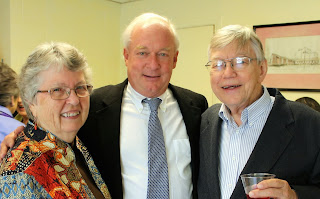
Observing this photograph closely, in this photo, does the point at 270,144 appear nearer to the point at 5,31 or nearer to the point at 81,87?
the point at 81,87

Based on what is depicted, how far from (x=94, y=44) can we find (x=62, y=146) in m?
4.19

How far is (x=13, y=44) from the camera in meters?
4.32

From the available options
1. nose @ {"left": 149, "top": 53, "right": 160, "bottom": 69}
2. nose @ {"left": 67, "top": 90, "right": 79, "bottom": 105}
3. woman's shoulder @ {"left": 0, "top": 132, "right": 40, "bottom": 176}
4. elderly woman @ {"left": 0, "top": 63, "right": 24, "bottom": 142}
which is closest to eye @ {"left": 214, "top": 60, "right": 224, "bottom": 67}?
nose @ {"left": 149, "top": 53, "right": 160, "bottom": 69}

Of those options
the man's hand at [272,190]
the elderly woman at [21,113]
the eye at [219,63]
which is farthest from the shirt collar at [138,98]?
the elderly woman at [21,113]

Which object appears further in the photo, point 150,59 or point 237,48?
point 150,59

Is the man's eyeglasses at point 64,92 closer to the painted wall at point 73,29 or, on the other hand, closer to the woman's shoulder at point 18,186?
the woman's shoulder at point 18,186

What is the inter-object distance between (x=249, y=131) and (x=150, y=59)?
68 centimetres

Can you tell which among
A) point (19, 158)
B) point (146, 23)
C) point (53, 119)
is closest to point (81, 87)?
point (53, 119)

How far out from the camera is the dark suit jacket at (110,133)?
1.85m

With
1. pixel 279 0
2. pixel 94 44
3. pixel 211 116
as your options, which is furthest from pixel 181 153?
pixel 94 44

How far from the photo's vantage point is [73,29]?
5.13 metres

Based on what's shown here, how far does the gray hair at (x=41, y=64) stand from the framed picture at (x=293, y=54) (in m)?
3.14

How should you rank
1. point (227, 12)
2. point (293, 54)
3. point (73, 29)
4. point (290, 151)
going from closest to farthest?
point (290, 151), point (293, 54), point (227, 12), point (73, 29)

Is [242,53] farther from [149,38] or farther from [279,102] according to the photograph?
[149,38]
